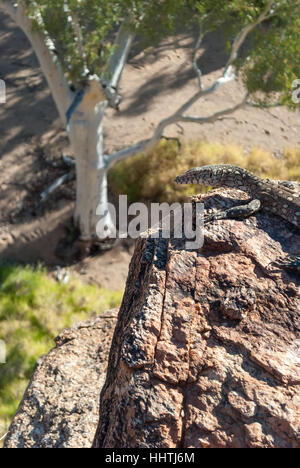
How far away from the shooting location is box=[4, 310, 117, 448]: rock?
15.0 ft

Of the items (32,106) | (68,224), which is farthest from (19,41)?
(68,224)

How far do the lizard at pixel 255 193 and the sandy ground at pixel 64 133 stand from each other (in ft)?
20.9

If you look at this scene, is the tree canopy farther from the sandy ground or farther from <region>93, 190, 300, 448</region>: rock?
<region>93, 190, 300, 448</region>: rock

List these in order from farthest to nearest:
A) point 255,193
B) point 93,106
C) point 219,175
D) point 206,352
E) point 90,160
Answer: point 90,160 < point 93,106 < point 219,175 < point 255,193 < point 206,352

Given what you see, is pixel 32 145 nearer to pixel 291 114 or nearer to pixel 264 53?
pixel 264 53

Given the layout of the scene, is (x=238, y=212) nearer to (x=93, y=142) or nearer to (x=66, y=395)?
(x=66, y=395)

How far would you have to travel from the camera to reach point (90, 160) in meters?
10.2

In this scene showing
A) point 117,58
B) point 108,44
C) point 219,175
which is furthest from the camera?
point 117,58

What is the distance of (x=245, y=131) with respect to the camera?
591 inches

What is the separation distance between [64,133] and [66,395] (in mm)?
10657

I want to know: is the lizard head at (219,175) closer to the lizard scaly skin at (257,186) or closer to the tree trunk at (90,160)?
the lizard scaly skin at (257,186)

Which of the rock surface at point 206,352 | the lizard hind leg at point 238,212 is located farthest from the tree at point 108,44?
the rock surface at point 206,352

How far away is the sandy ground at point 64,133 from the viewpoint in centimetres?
1176

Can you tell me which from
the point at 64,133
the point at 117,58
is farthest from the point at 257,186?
the point at 64,133
